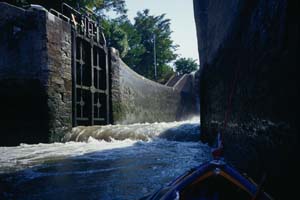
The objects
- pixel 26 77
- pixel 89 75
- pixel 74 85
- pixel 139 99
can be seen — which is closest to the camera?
pixel 26 77

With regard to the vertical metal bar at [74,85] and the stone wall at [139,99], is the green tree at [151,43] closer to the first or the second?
the stone wall at [139,99]

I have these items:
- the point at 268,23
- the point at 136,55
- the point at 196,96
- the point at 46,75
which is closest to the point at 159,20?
the point at 136,55

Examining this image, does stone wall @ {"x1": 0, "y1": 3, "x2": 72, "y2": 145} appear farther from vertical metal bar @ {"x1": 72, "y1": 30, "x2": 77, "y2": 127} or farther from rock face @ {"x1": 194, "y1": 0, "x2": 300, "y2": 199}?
rock face @ {"x1": 194, "y1": 0, "x2": 300, "y2": 199}

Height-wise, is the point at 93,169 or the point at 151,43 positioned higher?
the point at 151,43

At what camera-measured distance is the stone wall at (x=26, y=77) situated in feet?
23.5

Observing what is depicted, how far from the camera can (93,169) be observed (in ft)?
14.4

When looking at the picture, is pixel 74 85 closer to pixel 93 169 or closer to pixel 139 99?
pixel 93 169

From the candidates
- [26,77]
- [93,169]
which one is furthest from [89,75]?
[93,169]

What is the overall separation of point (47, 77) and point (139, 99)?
660cm

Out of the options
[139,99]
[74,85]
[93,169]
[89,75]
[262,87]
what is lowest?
[93,169]

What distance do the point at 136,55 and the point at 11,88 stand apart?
20.0 meters

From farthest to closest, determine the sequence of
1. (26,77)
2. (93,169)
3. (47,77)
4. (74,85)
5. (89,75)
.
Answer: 1. (89,75)
2. (74,85)
3. (47,77)
4. (26,77)
5. (93,169)

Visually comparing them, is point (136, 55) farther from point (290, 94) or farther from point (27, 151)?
point (290, 94)

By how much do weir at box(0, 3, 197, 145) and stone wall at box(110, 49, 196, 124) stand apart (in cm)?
57
